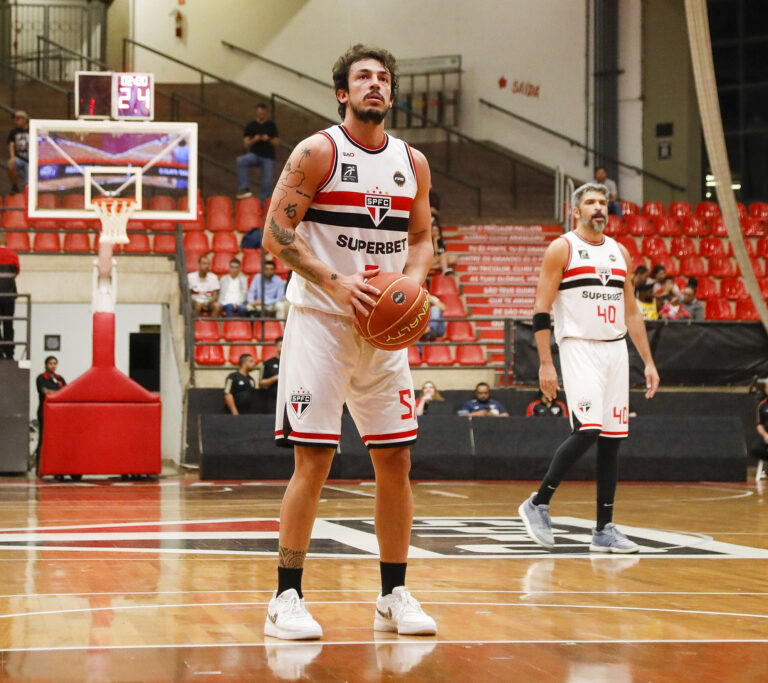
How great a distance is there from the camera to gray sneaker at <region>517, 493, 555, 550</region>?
6707mm

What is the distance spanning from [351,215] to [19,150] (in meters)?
15.1

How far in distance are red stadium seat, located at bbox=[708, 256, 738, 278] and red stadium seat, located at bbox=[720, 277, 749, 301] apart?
128 millimetres

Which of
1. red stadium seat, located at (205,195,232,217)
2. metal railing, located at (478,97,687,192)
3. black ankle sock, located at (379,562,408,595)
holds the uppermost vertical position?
metal railing, located at (478,97,687,192)

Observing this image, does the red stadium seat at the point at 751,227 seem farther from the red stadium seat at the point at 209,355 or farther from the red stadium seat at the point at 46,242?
the red stadium seat at the point at 46,242

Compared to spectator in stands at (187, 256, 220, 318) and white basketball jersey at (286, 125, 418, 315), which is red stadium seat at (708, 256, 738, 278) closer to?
spectator in stands at (187, 256, 220, 318)

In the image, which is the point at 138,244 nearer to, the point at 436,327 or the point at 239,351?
the point at 239,351

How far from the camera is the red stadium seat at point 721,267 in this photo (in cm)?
1989

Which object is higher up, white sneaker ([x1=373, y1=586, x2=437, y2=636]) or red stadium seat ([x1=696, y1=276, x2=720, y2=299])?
red stadium seat ([x1=696, y1=276, x2=720, y2=299])

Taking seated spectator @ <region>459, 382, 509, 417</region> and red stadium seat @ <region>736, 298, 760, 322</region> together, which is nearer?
seated spectator @ <region>459, 382, 509, 417</region>

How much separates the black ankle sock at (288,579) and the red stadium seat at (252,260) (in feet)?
45.5

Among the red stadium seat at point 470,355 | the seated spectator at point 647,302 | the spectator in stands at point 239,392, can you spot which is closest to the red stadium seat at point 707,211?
the seated spectator at point 647,302

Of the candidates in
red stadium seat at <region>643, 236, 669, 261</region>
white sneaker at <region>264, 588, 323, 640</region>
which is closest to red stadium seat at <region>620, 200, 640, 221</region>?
red stadium seat at <region>643, 236, 669, 261</region>

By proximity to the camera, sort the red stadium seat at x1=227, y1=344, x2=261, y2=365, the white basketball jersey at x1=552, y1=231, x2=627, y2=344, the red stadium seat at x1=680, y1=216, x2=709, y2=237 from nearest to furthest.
Result: the white basketball jersey at x1=552, y1=231, x2=627, y2=344 → the red stadium seat at x1=227, y1=344, x2=261, y2=365 → the red stadium seat at x1=680, y1=216, x2=709, y2=237

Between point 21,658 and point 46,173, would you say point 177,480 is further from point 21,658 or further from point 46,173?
point 21,658
